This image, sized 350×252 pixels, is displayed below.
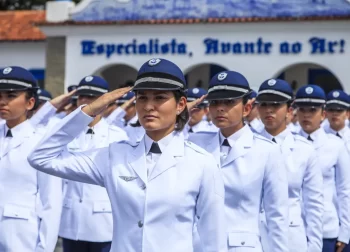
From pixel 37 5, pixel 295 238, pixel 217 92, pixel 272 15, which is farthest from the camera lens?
pixel 37 5

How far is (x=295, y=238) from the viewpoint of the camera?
6.03 meters

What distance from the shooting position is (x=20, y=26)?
90.1ft

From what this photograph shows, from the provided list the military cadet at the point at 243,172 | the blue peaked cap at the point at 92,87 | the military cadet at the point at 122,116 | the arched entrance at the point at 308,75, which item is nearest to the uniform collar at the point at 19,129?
the military cadet at the point at 243,172

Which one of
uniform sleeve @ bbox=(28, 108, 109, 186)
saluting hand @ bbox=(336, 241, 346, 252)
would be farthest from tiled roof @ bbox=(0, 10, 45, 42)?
uniform sleeve @ bbox=(28, 108, 109, 186)

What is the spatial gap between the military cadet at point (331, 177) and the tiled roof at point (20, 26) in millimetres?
19737

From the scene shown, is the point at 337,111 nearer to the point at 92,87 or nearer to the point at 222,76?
the point at 92,87

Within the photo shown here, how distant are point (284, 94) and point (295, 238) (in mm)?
1134

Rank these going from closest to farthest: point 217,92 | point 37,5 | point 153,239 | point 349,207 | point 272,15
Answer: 1. point 153,239
2. point 217,92
3. point 349,207
4. point 272,15
5. point 37,5

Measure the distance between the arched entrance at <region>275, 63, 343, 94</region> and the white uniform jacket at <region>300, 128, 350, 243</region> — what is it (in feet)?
58.3

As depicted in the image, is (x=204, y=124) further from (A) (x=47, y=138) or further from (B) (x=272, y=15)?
(B) (x=272, y=15)

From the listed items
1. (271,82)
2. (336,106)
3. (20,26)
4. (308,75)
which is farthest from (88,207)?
(20,26)

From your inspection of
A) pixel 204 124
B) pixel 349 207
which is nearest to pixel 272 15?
pixel 204 124

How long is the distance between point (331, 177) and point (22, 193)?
10.9 feet

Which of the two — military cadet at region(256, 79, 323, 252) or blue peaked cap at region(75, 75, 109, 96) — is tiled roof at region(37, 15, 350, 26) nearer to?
blue peaked cap at region(75, 75, 109, 96)
